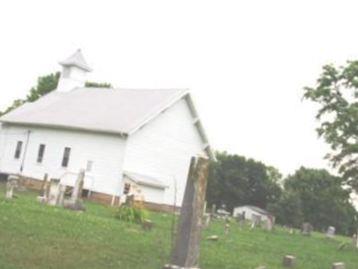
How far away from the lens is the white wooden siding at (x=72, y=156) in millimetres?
43094

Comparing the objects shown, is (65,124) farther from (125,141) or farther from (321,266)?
(321,266)

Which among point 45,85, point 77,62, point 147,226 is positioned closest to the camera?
point 147,226

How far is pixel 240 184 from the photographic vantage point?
9525 centimetres

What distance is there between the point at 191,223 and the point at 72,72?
4595cm

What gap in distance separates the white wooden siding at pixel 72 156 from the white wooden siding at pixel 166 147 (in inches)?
45.6

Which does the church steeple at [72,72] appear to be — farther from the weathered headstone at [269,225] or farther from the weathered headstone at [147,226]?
the weathered headstone at [147,226]

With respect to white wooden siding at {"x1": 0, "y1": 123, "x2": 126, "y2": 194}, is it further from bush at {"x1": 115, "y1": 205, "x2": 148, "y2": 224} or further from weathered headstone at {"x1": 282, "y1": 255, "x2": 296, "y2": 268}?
weathered headstone at {"x1": 282, "y1": 255, "x2": 296, "y2": 268}

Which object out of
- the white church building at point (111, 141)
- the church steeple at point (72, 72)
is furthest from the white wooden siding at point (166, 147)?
the church steeple at point (72, 72)

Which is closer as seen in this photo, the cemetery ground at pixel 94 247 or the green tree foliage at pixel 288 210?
the cemetery ground at pixel 94 247

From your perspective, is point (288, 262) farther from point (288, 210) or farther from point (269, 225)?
point (288, 210)

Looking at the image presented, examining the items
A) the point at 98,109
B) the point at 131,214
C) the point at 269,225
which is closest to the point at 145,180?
the point at 98,109

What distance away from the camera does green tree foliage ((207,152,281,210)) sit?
3686 inches

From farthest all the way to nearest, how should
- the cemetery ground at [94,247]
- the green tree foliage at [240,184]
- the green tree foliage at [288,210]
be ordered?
the green tree foliage at [240,184], the green tree foliage at [288,210], the cemetery ground at [94,247]

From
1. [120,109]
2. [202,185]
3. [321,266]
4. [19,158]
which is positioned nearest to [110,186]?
[120,109]
